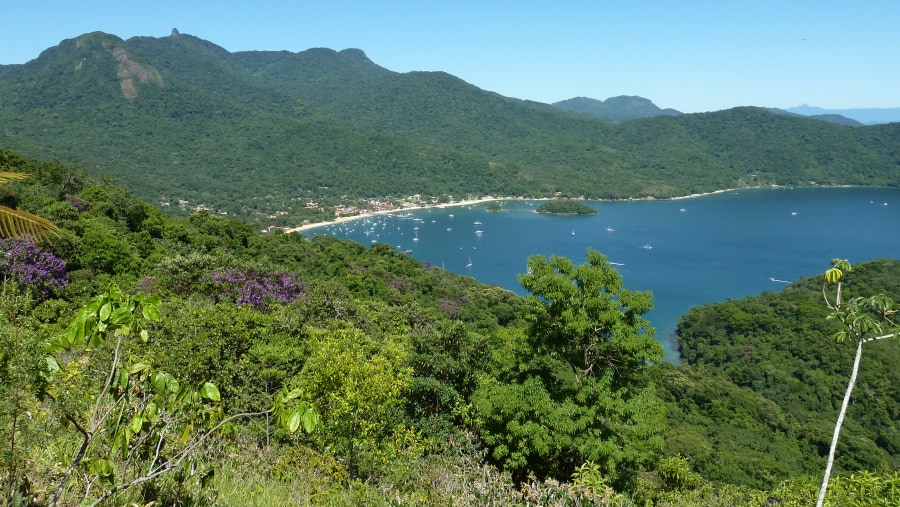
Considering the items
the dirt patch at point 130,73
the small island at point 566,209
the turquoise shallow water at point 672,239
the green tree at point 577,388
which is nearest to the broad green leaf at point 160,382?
the green tree at point 577,388

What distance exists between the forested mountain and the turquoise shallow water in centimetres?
1662

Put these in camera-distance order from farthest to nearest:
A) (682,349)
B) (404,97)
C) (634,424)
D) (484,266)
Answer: (404,97) → (484,266) → (682,349) → (634,424)

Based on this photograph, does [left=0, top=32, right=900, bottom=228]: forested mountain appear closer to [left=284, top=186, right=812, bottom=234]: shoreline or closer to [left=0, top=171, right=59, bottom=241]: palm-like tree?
[left=284, top=186, right=812, bottom=234]: shoreline

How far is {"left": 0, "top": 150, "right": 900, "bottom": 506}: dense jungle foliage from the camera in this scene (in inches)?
84.1

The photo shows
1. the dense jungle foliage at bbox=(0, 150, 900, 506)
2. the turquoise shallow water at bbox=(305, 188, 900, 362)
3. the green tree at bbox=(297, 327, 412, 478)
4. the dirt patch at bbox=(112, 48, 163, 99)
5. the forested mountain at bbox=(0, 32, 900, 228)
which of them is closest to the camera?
the dense jungle foliage at bbox=(0, 150, 900, 506)

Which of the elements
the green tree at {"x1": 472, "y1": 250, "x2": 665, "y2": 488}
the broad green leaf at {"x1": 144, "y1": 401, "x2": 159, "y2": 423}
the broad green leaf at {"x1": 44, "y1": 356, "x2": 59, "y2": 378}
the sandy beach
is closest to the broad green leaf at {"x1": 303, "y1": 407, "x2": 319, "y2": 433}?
the broad green leaf at {"x1": 144, "y1": 401, "x2": 159, "y2": 423}

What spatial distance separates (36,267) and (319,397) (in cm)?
973

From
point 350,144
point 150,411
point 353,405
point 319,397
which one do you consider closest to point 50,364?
point 150,411

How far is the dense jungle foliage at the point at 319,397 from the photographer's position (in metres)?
2.14

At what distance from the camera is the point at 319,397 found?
6078 mm

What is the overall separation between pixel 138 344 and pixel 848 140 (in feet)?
544

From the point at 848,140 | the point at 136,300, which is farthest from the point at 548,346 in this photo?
the point at 848,140

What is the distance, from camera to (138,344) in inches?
293

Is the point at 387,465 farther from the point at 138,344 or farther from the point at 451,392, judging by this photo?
the point at 138,344
